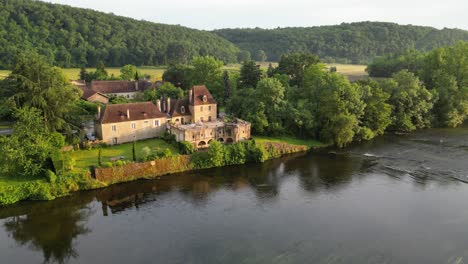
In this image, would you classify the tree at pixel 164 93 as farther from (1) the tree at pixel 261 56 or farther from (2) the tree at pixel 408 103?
(1) the tree at pixel 261 56

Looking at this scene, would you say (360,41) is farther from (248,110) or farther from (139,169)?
(139,169)

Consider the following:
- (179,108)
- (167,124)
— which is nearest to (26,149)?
(167,124)

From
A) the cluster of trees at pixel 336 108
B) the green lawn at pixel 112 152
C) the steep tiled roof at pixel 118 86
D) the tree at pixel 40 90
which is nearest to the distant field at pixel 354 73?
the cluster of trees at pixel 336 108

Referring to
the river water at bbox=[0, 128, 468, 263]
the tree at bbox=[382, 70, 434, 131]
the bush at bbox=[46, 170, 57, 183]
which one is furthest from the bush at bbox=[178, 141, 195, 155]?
the tree at bbox=[382, 70, 434, 131]

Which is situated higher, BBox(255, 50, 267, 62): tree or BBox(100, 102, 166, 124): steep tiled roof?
BBox(255, 50, 267, 62): tree

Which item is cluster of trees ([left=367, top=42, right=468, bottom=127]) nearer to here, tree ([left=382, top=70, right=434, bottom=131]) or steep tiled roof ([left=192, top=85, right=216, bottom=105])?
tree ([left=382, top=70, right=434, bottom=131])

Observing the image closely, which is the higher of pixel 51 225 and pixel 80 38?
pixel 80 38
